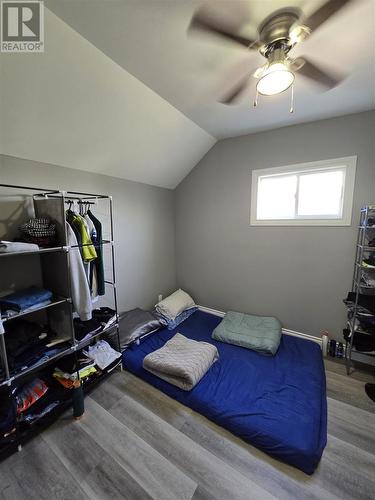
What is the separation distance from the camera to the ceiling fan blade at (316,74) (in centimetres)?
134

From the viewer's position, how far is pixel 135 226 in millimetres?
2930

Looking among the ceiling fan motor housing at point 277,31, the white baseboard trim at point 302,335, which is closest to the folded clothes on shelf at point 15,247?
the ceiling fan motor housing at point 277,31

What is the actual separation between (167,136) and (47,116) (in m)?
1.22

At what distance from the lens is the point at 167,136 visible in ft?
7.91

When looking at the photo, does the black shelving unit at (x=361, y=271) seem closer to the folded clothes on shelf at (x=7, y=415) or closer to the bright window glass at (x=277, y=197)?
the bright window glass at (x=277, y=197)

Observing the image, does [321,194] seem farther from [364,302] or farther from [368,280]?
[364,302]

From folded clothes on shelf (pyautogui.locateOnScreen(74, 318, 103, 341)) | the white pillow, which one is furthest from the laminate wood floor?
the white pillow

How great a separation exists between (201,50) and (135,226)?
2.03 metres

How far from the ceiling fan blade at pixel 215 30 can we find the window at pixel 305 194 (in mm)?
1567

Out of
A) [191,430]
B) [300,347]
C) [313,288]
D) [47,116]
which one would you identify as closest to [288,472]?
[191,430]

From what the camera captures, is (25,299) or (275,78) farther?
(25,299)

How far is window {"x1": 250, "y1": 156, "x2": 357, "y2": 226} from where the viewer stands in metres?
2.26

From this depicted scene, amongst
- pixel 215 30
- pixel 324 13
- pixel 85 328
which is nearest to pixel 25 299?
pixel 85 328

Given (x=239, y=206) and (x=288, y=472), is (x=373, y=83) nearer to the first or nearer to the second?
(x=239, y=206)
